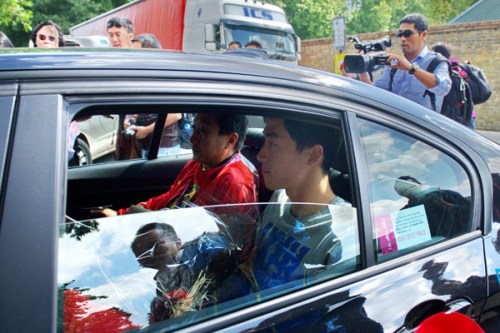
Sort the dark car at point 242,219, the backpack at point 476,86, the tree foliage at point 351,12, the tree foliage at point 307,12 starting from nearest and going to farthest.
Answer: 1. the dark car at point 242,219
2. the backpack at point 476,86
3. the tree foliage at point 307,12
4. the tree foliage at point 351,12

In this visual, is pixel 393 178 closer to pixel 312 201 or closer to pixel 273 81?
pixel 312 201

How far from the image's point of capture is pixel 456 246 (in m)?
1.60

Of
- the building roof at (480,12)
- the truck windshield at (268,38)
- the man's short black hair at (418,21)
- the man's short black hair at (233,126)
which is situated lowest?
the man's short black hair at (233,126)

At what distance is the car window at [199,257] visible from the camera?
1137 mm

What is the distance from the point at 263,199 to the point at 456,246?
0.71 m

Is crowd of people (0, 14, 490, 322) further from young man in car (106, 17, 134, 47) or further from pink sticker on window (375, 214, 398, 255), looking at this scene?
young man in car (106, 17, 134, 47)

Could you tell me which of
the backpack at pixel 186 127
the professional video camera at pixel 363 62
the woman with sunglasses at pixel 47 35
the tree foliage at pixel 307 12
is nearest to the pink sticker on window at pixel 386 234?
the backpack at pixel 186 127

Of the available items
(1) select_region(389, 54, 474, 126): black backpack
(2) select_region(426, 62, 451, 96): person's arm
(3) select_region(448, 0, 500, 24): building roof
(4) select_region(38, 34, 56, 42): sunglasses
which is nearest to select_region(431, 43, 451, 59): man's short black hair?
(1) select_region(389, 54, 474, 126): black backpack

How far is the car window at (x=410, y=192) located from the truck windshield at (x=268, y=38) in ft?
34.3

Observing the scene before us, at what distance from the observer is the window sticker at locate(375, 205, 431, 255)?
4.89 ft

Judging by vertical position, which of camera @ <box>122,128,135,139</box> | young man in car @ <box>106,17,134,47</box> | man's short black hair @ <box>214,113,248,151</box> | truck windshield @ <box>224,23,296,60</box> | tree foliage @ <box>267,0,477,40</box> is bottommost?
man's short black hair @ <box>214,113,248,151</box>

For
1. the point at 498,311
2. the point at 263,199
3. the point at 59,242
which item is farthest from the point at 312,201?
the point at 59,242

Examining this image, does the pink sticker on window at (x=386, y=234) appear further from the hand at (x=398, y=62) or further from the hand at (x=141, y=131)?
the hand at (x=398, y=62)

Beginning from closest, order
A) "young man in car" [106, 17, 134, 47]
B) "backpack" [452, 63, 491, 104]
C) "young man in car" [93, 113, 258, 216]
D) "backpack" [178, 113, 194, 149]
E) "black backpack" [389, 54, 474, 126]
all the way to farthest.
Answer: "young man in car" [93, 113, 258, 216] < "backpack" [178, 113, 194, 149] < "black backpack" [389, 54, 474, 126] < "backpack" [452, 63, 491, 104] < "young man in car" [106, 17, 134, 47]
